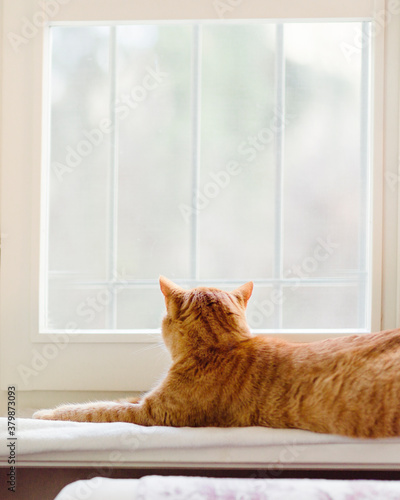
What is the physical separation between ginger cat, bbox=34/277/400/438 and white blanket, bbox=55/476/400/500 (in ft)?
0.67

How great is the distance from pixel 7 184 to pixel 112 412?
0.66 metres

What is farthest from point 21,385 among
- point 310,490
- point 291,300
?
point 310,490

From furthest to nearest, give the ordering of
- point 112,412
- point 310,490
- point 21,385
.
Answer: point 21,385
point 112,412
point 310,490

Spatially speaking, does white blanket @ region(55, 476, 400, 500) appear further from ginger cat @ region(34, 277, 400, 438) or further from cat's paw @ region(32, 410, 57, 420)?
cat's paw @ region(32, 410, 57, 420)

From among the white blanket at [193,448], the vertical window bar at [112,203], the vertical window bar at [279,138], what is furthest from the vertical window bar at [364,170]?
the vertical window bar at [112,203]

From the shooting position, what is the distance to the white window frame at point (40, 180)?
1395 millimetres

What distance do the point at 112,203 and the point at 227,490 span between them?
88 cm

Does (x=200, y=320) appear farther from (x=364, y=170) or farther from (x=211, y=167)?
(x=364, y=170)

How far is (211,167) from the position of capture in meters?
1.48

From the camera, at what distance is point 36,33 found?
1402 mm

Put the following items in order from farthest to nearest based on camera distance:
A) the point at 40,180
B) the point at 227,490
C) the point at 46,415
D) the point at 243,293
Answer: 1. the point at 40,180
2. the point at 243,293
3. the point at 46,415
4. the point at 227,490

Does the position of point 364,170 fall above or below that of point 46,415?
above

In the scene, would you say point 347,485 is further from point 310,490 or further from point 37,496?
point 37,496

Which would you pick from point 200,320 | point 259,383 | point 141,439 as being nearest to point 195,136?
point 200,320
